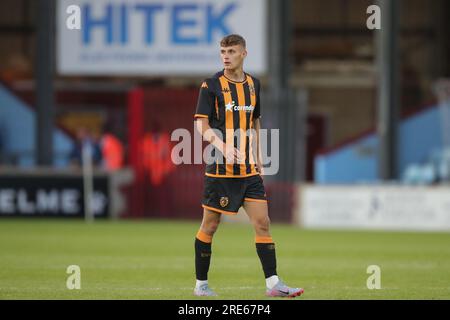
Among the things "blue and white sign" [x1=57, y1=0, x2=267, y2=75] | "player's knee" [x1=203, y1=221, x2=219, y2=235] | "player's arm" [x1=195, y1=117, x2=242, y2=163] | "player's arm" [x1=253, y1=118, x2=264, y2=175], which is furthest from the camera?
"blue and white sign" [x1=57, y1=0, x2=267, y2=75]

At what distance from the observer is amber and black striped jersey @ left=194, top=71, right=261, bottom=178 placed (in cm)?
1014

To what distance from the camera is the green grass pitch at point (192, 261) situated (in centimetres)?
1088

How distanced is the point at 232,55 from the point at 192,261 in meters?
5.05

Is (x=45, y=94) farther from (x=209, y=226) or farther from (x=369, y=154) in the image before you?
(x=209, y=226)

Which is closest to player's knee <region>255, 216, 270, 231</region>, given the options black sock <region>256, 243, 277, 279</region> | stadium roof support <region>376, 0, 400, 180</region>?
black sock <region>256, 243, 277, 279</region>

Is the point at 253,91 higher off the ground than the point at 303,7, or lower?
lower

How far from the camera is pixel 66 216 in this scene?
24.5 m

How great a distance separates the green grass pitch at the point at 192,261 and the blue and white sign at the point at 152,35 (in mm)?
5368

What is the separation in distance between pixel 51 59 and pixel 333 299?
17187 mm

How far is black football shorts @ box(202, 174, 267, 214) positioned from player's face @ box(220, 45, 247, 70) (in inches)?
39.5

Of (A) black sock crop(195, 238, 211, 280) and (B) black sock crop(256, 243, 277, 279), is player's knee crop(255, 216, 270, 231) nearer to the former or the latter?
(B) black sock crop(256, 243, 277, 279)

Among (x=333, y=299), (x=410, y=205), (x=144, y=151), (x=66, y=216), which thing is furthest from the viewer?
(x=144, y=151)
